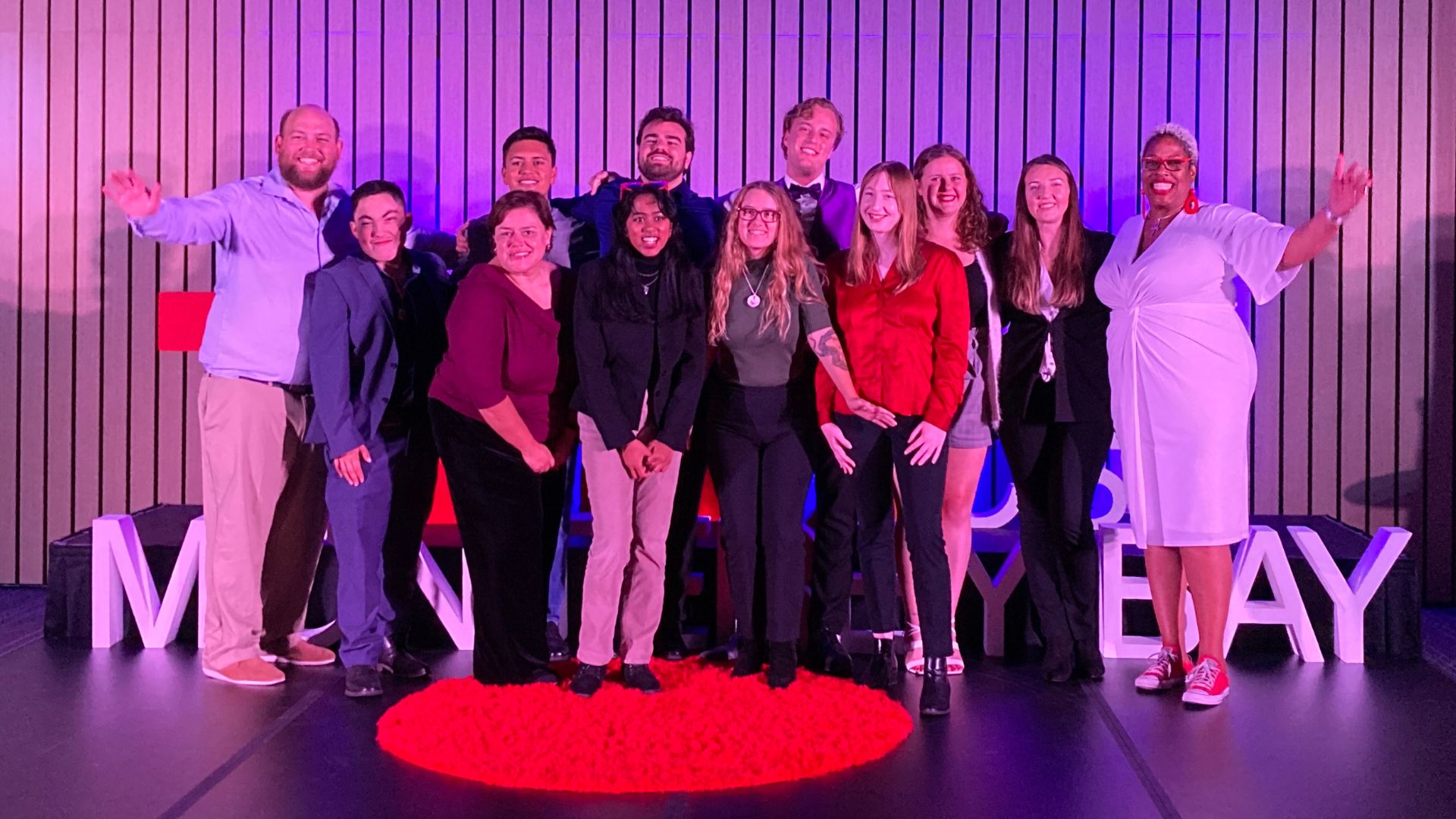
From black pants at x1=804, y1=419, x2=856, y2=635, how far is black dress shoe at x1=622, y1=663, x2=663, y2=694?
22.9 inches

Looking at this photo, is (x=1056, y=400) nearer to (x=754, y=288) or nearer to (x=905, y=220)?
(x=905, y=220)

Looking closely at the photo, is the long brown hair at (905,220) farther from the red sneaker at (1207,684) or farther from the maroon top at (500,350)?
the red sneaker at (1207,684)

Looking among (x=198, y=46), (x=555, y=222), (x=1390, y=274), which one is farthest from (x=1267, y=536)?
(x=198, y=46)

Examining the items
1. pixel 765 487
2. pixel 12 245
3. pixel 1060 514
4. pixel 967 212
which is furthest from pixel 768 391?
pixel 12 245

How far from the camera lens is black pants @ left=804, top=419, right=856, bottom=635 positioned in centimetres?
412

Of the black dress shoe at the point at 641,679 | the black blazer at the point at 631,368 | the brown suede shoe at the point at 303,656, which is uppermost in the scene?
the black blazer at the point at 631,368

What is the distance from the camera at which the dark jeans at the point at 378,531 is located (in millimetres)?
4109

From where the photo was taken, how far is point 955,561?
4.33m

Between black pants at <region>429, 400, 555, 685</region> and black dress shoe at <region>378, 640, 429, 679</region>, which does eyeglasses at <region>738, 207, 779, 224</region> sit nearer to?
black pants at <region>429, 400, 555, 685</region>

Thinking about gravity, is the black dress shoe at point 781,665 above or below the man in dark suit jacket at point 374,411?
below

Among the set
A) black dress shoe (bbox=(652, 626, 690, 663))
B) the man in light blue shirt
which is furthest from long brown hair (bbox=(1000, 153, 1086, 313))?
the man in light blue shirt

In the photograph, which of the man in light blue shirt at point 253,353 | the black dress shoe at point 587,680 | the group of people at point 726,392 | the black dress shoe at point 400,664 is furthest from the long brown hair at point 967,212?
the black dress shoe at point 400,664

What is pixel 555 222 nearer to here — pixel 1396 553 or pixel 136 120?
pixel 136 120

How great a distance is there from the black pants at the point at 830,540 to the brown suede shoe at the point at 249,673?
1.67 m
